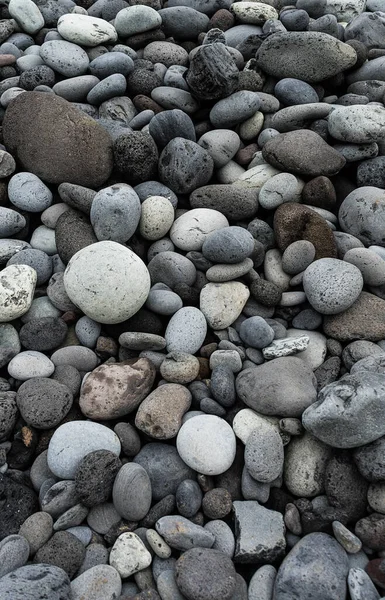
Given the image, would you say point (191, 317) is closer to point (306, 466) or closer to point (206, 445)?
point (206, 445)

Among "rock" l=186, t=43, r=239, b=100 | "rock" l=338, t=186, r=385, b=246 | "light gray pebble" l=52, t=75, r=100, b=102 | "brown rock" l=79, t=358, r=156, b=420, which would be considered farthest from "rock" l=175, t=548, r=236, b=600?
"light gray pebble" l=52, t=75, r=100, b=102

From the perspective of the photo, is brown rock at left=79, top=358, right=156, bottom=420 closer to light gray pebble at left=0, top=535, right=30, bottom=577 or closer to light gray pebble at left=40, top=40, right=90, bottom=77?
light gray pebble at left=0, top=535, right=30, bottom=577

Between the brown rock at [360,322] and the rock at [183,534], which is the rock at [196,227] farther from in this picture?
the rock at [183,534]

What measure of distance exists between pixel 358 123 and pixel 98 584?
302cm

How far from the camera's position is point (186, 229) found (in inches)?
121

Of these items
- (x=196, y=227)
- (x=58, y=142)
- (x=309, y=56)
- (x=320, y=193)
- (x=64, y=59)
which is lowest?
(x=196, y=227)

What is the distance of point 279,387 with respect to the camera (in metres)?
2.44

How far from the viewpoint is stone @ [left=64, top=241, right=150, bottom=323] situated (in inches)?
102

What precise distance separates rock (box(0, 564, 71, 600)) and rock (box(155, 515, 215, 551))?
0.41m

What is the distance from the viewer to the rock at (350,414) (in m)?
2.17

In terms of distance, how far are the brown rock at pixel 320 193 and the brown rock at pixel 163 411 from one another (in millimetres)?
1563

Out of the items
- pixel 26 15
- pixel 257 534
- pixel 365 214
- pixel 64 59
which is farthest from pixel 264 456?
pixel 26 15

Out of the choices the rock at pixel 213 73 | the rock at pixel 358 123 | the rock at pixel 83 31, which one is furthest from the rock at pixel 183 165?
the rock at pixel 83 31

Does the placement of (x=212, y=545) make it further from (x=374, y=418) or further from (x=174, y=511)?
(x=374, y=418)
